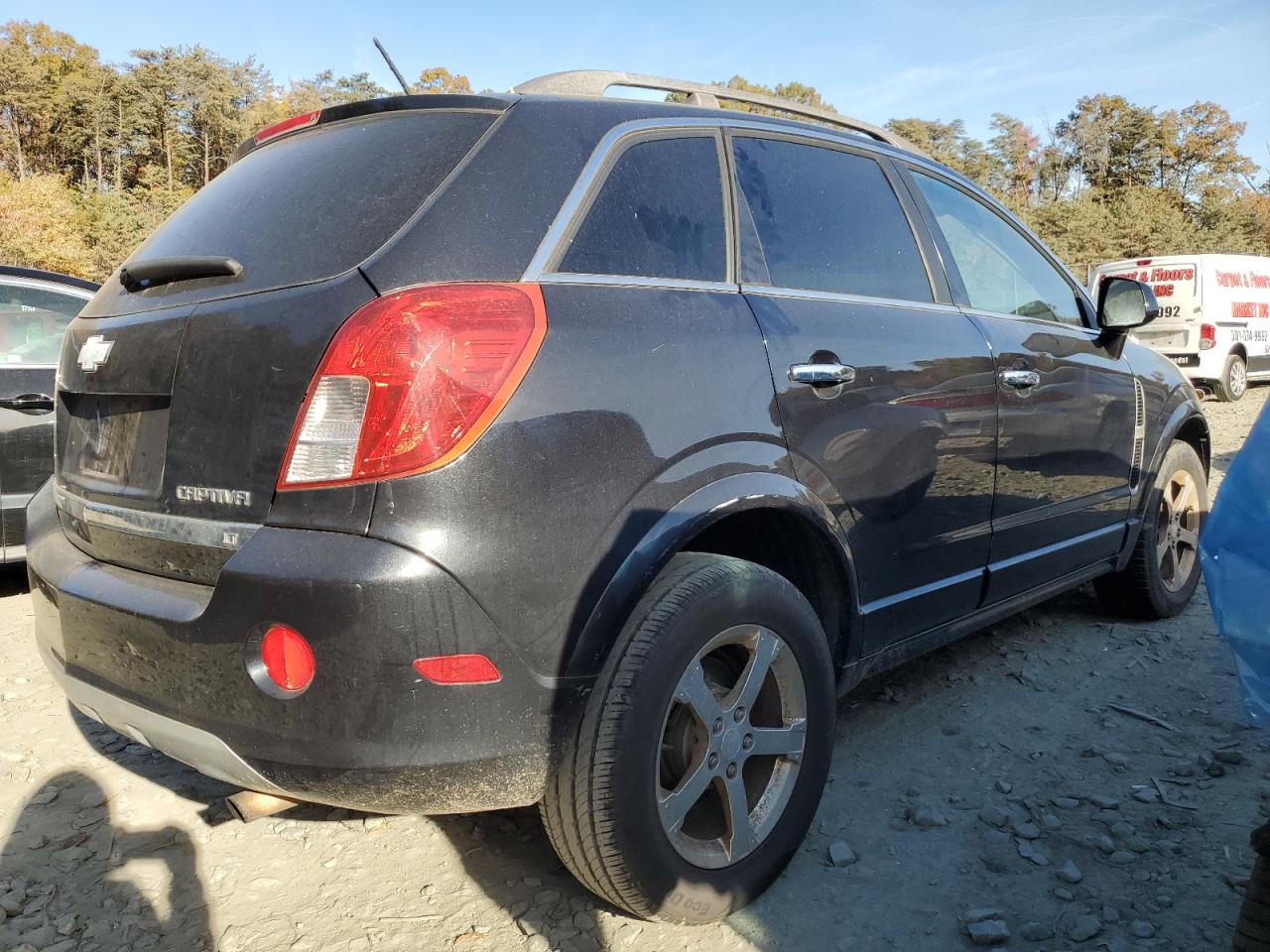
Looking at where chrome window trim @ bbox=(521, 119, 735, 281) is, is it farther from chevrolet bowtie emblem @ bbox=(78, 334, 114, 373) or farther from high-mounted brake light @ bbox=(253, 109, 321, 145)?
chevrolet bowtie emblem @ bbox=(78, 334, 114, 373)

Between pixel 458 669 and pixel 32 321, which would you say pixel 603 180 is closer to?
pixel 458 669

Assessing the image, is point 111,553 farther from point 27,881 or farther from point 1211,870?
point 1211,870

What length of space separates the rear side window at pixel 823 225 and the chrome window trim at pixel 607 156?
50mm

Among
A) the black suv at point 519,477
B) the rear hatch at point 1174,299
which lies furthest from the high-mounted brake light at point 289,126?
the rear hatch at point 1174,299

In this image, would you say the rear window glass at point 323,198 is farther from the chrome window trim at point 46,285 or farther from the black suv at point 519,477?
the chrome window trim at point 46,285

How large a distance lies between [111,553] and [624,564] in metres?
1.09

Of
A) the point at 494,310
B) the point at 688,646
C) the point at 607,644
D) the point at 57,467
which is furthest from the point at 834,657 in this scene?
the point at 57,467

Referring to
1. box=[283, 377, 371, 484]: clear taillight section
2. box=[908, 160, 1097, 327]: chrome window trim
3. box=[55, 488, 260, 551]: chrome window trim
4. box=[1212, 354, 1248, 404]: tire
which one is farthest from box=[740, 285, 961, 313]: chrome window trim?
box=[1212, 354, 1248, 404]: tire

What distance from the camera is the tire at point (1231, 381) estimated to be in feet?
47.3

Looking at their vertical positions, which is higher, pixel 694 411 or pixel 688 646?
pixel 694 411

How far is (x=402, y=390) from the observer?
1.67 m

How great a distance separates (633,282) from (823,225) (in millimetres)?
845

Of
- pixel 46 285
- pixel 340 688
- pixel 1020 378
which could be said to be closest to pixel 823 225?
pixel 1020 378

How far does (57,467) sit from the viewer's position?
2.40 metres
